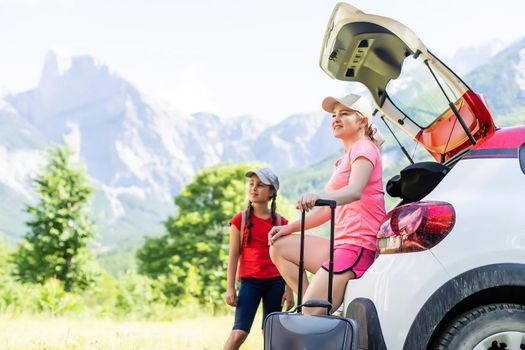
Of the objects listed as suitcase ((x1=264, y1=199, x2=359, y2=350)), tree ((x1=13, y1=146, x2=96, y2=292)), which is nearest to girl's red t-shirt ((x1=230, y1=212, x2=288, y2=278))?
suitcase ((x1=264, y1=199, x2=359, y2=350))

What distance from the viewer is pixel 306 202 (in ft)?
10.9

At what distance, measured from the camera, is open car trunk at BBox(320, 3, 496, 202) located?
132 inches

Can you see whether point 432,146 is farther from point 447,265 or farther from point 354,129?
point 447,265

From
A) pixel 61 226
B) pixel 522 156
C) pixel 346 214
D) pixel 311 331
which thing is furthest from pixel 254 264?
pixel 61 226

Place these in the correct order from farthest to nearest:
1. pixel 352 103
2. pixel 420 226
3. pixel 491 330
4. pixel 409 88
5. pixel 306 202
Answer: pixel 409 88, pixel 352 103, pixel 306 202, pixel 420 226, pixel 491 330

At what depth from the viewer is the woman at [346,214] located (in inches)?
134

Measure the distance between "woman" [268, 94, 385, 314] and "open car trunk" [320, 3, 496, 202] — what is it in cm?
22

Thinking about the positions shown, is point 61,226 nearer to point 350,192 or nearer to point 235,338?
point 235,338

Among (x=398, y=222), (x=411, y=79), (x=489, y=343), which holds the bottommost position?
(x=489, y=343)

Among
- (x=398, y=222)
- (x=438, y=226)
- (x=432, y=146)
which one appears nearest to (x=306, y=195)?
(x=398, y=222)

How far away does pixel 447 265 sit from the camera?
2828 mm

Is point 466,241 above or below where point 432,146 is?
below

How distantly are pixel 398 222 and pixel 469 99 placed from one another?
33.5 inches

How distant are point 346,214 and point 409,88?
1010 millimetres
